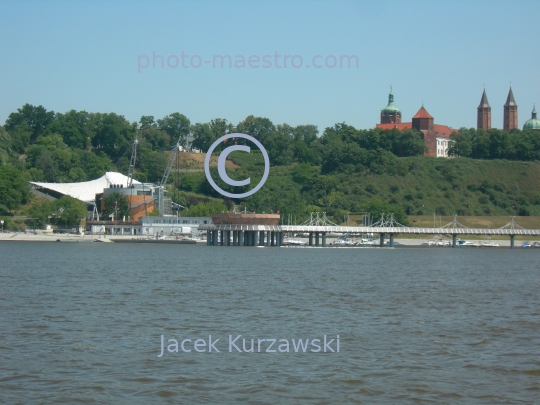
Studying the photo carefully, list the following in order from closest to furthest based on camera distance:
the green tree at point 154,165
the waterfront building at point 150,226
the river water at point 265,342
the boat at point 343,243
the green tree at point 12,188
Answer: the river water at point 265,342 → the boat at point 343,243 → the green tree at point 12,188 → the waterfront building at point 150,226 → the green tree at point 154,165

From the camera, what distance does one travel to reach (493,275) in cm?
5231

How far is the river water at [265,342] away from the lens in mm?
16797

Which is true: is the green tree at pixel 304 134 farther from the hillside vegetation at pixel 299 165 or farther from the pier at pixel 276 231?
the pier at pixel 276 231

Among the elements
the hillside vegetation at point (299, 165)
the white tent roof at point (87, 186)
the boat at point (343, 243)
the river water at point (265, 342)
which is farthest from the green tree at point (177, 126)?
the river water at point (265, 342)

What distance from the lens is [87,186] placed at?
474ft

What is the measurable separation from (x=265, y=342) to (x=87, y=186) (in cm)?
12699

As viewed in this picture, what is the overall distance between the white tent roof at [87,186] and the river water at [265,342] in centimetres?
10181

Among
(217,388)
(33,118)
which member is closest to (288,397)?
(217,388)

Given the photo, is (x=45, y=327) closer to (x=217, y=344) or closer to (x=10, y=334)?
(x=10, y=334)

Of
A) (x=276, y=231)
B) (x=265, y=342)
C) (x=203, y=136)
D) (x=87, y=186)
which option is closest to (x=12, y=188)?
(x=87, y=186)

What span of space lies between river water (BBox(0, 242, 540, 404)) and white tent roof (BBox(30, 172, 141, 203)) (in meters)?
102

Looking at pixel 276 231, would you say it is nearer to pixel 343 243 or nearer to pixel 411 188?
pixel 343 243

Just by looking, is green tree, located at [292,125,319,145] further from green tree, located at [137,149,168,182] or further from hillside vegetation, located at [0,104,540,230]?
green tree, located at [137,149,168,182]

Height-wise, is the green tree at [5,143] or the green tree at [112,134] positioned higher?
the green tree at [112,134]
